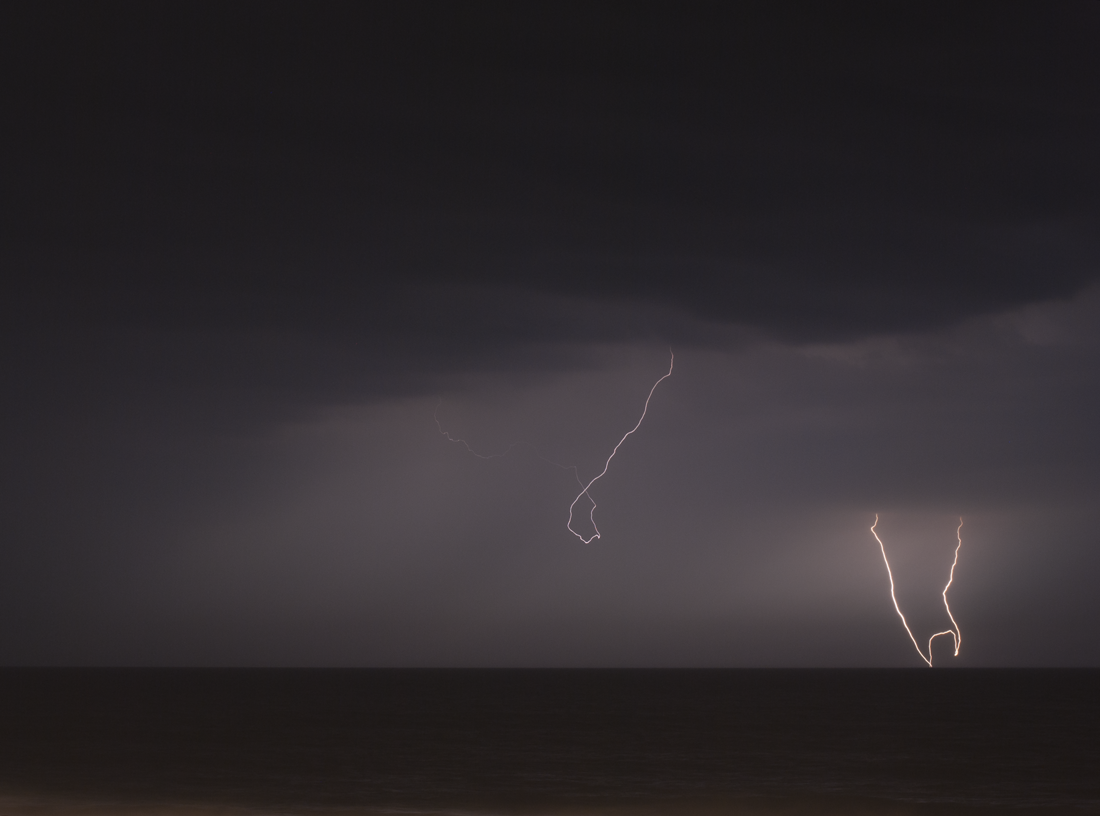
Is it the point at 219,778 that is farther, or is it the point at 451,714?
the point at 451,714

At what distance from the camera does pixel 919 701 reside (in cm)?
9931

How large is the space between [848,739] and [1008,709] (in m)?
38.6

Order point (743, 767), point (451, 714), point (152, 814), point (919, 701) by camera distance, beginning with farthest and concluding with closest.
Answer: point (919, 701), point (451, 714), point (743, 767), point (152, 814)

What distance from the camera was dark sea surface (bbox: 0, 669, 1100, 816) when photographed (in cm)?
3145

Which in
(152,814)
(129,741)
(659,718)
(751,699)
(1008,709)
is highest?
(751,699)

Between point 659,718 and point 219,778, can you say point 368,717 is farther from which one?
point 219,778

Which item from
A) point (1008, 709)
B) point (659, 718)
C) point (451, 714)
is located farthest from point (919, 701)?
point (451, 714)

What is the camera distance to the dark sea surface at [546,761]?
3145 centimetres

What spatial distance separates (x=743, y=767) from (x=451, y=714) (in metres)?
37.7

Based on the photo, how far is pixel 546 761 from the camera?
43.1 meters

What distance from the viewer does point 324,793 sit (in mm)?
32781

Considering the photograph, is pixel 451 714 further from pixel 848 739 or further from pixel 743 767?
pixel 743 767

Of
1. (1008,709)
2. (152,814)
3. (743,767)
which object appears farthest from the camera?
(1008,709)

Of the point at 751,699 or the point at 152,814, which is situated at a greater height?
the point at 751,699
